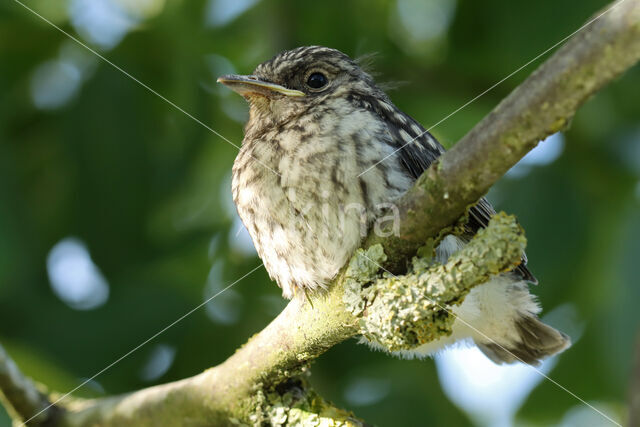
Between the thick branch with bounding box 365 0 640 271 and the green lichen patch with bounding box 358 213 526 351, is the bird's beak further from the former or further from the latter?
the thick branch with bounding box 365 0 640 271

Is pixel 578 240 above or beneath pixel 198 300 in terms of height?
beneath

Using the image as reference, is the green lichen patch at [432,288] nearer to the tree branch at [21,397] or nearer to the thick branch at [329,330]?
the thick branch at [329,330]

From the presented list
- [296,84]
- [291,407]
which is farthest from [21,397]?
[296,84]

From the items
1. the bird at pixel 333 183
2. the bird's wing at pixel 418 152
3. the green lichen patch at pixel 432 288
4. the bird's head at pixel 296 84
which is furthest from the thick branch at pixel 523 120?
the bird's head at pixel 296 84

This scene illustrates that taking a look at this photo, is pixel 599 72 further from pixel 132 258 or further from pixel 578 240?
pixel 132 258

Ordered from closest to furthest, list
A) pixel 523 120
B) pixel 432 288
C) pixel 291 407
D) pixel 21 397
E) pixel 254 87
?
pixel 523 120
pixel 432 288
pixel 291 407
pixel 21 397
pixel 254 87

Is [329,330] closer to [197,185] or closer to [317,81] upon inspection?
[317,81]

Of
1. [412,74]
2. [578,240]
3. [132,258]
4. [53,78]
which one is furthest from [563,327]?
[53,78]
